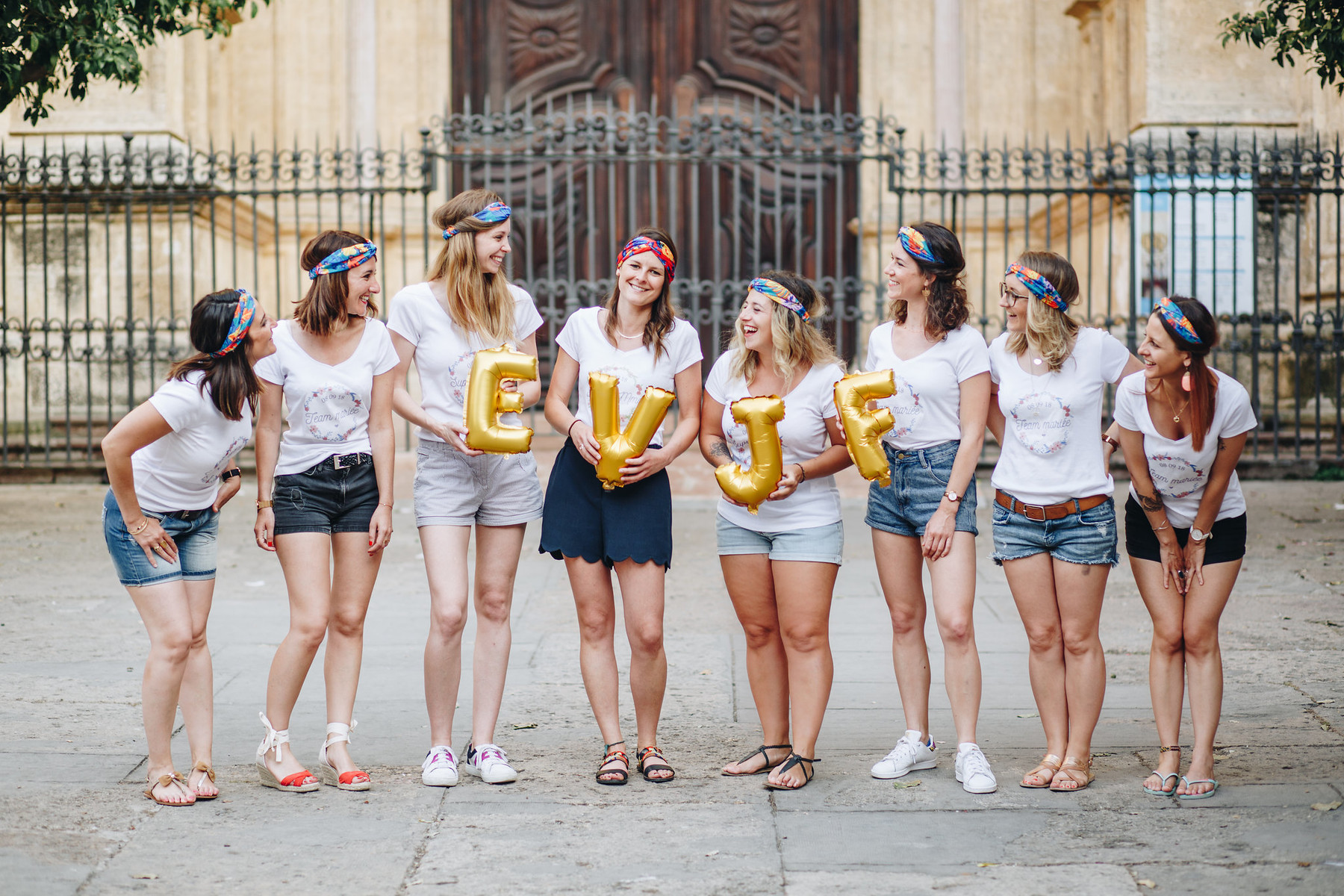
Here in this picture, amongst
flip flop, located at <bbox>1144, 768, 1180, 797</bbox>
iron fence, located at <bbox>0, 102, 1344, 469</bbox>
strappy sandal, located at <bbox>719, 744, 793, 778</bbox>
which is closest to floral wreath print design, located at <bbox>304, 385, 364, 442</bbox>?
strappy sandal, located at <bbox>719, 744, 793, 778</bbox>

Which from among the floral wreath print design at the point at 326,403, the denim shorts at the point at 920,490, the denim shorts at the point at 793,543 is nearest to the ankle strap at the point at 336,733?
the floral wreath print design at the point at 326,403

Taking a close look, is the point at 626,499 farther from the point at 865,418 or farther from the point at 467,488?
the point at 865,418

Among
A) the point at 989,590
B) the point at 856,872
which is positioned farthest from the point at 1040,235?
the point at 856,872

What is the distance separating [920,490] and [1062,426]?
48 centimetres

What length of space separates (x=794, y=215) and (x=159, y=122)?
21.3 feet

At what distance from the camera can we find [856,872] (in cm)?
365

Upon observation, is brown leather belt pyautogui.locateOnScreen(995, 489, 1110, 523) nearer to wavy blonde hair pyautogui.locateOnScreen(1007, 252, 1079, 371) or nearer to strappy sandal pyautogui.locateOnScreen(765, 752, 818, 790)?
Answer: wavy blonde hair pyautogui.locateOnScreen(1007, 252, 1079, 371)

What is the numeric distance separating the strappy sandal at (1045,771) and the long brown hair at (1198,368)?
41.4 inches

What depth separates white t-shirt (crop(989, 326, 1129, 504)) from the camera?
440cm

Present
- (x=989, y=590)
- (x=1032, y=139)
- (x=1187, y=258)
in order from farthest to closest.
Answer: (x=1032, y=139) → (x=1187, y=258) → (x=989, y=590)

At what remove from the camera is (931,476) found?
4.53 meters

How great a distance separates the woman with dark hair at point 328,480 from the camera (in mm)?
4406

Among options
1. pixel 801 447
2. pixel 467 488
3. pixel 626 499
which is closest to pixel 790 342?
pixel 801 447

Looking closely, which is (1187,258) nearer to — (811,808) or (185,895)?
(811,808)
